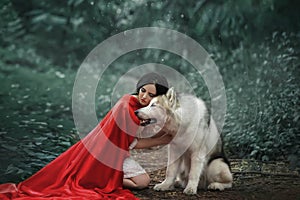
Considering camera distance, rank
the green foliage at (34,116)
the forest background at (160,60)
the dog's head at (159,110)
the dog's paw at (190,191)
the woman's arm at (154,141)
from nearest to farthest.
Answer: the dog's head at (159,110)
the dog's paw at (190,191)
the woman's arm at (154,141)
the green foliage at (34,116)
the forest background at (160,60)

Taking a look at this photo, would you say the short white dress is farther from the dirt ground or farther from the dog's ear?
the dog's ear

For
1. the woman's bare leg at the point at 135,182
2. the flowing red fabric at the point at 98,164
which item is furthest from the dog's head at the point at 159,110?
the woman's bare leg at the point at 135,182

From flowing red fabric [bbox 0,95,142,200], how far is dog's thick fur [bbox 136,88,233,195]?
6.5 inches

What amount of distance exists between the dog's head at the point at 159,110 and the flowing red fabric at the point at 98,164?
101 millimetres

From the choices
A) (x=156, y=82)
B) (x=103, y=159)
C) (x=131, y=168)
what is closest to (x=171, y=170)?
(x=131, y=168)

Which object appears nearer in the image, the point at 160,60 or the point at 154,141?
the point at 154,141

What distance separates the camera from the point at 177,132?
3.02 metres

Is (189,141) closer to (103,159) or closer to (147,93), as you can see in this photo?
(147,93)

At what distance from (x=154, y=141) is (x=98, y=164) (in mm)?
Result: 474

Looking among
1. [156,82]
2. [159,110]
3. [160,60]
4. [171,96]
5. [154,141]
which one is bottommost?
[154,141]

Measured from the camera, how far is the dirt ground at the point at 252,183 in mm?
3025

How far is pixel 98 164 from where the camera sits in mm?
2953

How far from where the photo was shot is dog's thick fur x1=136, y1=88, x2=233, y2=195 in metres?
2.91

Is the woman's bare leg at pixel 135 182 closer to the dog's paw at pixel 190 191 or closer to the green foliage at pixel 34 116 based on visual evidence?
the dog's paw at pixel 190 191
